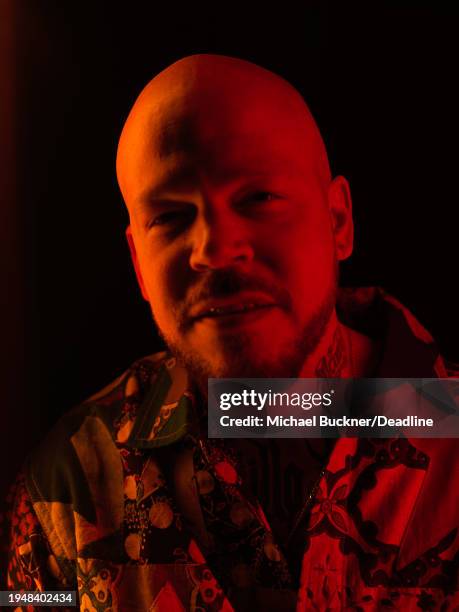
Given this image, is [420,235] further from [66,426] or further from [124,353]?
[66,426]

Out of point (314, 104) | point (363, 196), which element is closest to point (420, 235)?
point (363, 196)

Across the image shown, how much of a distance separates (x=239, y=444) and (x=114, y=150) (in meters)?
0.53

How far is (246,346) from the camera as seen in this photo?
3.36 ft

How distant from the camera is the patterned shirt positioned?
A: 0.99 m

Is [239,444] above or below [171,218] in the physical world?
below

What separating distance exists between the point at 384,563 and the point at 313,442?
8.2 inches

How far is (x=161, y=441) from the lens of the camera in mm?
1091

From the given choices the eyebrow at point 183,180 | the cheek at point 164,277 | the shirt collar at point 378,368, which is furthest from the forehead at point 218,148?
the shirt collar at point 378,368

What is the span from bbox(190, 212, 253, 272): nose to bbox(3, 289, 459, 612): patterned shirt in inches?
9.1

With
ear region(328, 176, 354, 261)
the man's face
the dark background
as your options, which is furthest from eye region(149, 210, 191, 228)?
ear region(328, 176, 354, 261)

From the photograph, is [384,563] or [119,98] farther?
[119,98]

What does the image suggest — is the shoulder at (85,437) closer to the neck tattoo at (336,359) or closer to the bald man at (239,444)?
the bald man at (239,444)

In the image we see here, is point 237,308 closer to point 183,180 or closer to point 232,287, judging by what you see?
point 232,287

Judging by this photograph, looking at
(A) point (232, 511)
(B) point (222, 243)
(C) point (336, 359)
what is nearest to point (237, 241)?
(B) point (222, 243)
